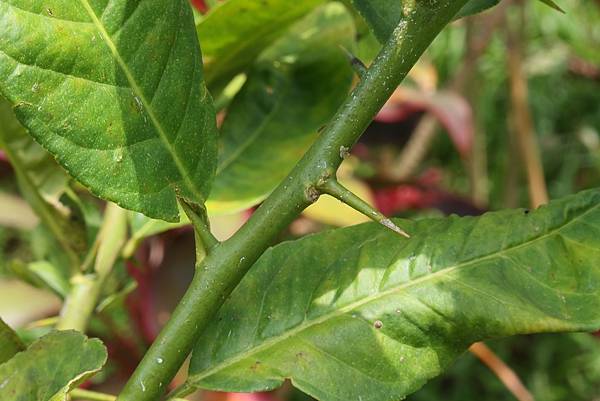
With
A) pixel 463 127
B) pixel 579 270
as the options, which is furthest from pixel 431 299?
pixel 463 127

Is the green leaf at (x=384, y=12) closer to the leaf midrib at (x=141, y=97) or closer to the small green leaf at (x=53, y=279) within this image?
the leaf midrib at (x=141, y=97)

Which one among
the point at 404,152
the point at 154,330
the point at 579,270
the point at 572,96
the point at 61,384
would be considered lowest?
the point at 572,96

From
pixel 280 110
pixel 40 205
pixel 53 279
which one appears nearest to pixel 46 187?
pixel 40 205

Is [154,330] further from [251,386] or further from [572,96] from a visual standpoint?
[572,96]

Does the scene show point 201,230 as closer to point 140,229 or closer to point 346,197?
point 346,197

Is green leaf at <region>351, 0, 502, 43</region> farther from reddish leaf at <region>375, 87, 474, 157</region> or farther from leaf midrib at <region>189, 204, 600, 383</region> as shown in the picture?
reddish leaf at <region>375, 87, 474, 157</region>

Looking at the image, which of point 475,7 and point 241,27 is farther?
point 241,27
